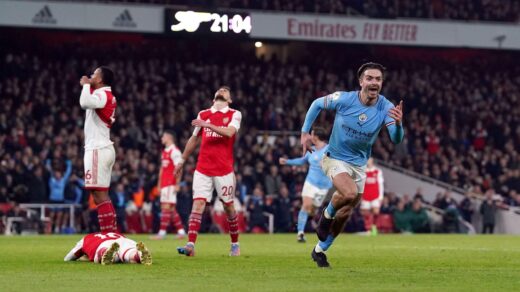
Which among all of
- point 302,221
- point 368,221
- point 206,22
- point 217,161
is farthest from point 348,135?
point 206,22

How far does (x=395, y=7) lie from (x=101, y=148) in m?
28.4

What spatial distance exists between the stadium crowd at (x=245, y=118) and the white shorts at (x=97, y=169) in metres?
14.8

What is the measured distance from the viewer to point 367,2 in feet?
137

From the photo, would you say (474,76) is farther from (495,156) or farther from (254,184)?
(254,184)

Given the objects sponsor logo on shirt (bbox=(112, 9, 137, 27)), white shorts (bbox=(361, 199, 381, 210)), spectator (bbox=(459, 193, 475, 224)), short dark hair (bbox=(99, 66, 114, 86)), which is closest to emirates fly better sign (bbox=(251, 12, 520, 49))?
sponsor logo on shirt (bbox=(112, 9, 137, 27))

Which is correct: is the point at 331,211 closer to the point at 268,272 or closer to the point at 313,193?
the point at 268,272

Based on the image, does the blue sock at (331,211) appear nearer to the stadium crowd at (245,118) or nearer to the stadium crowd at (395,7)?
the stadium crowd at (245,118)

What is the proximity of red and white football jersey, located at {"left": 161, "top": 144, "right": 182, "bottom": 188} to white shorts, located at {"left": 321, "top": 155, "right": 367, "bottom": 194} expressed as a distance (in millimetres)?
10955

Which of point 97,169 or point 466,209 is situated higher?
point 97,169

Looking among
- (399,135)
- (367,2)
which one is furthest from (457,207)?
(399,135)

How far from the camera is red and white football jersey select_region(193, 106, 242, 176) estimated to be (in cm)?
1653

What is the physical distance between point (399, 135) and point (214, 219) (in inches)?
729

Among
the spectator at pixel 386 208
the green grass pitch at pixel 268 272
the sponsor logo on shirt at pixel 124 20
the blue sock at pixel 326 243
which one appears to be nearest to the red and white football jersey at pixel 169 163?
the green grass pitch at pixel 268 272

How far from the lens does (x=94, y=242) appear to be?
14.1m
